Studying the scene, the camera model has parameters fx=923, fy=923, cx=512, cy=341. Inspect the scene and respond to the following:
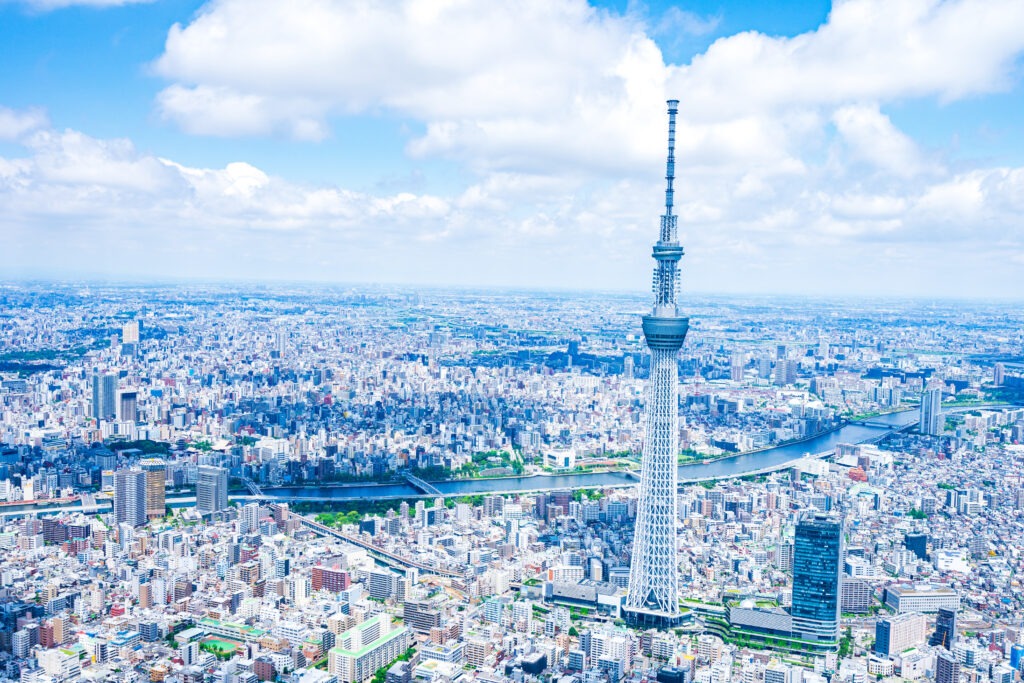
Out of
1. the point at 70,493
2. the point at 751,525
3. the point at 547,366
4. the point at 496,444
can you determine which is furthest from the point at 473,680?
the point at 547,366

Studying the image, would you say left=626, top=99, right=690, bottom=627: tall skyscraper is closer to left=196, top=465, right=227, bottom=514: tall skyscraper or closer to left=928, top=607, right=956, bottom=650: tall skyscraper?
left=928, top=607, right=956, bottom=650: tall skyscraper

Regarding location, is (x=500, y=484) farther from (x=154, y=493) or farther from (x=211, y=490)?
(x=154, y=493)

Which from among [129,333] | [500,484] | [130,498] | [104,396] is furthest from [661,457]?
[129,333]

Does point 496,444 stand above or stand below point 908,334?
below

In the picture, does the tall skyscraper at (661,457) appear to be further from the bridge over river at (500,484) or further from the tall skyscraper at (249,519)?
the bridge over river at (500,484)

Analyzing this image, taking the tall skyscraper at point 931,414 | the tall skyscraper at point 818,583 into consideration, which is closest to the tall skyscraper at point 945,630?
the tall skyscraper at point 818,583

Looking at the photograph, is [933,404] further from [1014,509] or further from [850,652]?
[850,652]
